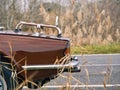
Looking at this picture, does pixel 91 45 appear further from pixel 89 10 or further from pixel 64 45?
pixel 64 45

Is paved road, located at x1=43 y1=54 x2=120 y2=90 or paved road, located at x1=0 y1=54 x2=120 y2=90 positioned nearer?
paved road, located at x1=0 y1=54 x2=120 y2=90

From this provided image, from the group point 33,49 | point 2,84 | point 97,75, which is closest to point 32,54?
point 33,49

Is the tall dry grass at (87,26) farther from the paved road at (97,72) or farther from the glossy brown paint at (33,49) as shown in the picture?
the glossy brown paint at (33,49)

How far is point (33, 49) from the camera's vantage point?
6.18 metres

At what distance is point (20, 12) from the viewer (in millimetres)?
17531

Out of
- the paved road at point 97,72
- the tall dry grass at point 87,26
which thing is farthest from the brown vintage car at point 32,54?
the tall dry grass at point 87,26

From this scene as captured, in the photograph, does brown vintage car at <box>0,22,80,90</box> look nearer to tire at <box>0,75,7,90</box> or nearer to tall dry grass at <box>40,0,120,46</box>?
tire at <box>0,75,7,90</box>

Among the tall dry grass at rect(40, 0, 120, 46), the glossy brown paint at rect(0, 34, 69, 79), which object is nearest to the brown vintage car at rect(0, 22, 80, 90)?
the glossy brown paint at rect(0, 34, 69, 79)

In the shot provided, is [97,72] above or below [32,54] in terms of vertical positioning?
below

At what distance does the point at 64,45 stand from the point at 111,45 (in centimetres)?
977

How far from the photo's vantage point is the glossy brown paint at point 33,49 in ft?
19.9

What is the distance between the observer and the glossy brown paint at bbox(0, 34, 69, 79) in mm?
6062

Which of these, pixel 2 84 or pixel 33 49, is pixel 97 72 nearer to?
pixel 33 49

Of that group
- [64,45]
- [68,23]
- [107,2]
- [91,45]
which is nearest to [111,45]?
[91,45]
